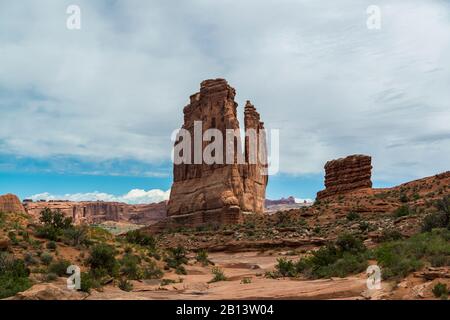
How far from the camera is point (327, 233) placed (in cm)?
3925

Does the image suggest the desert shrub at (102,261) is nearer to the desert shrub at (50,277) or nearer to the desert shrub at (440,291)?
the desert shrub at (50,277)

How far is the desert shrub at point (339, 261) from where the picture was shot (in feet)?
50.6

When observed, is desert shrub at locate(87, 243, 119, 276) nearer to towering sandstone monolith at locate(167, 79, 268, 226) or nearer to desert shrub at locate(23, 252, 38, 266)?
desert shrub at locate(23, 252, 38, 266)

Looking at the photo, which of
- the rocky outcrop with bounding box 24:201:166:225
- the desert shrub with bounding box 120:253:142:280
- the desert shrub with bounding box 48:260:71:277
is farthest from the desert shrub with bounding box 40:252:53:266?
the rocky outcrop with bounding box 24:201:166:225

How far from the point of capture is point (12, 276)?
1522cm

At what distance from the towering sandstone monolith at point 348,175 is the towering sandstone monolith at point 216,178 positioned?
47.7 feet

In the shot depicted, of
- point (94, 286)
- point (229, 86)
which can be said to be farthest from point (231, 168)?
point (94, 286)

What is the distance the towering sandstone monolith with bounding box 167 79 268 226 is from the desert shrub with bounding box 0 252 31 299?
53.0 meters

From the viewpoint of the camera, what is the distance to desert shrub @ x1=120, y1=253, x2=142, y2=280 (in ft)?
65.8

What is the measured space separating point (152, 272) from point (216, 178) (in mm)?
54397

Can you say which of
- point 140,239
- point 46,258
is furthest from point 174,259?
point 46,258

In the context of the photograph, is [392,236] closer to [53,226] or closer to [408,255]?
[408,255]
